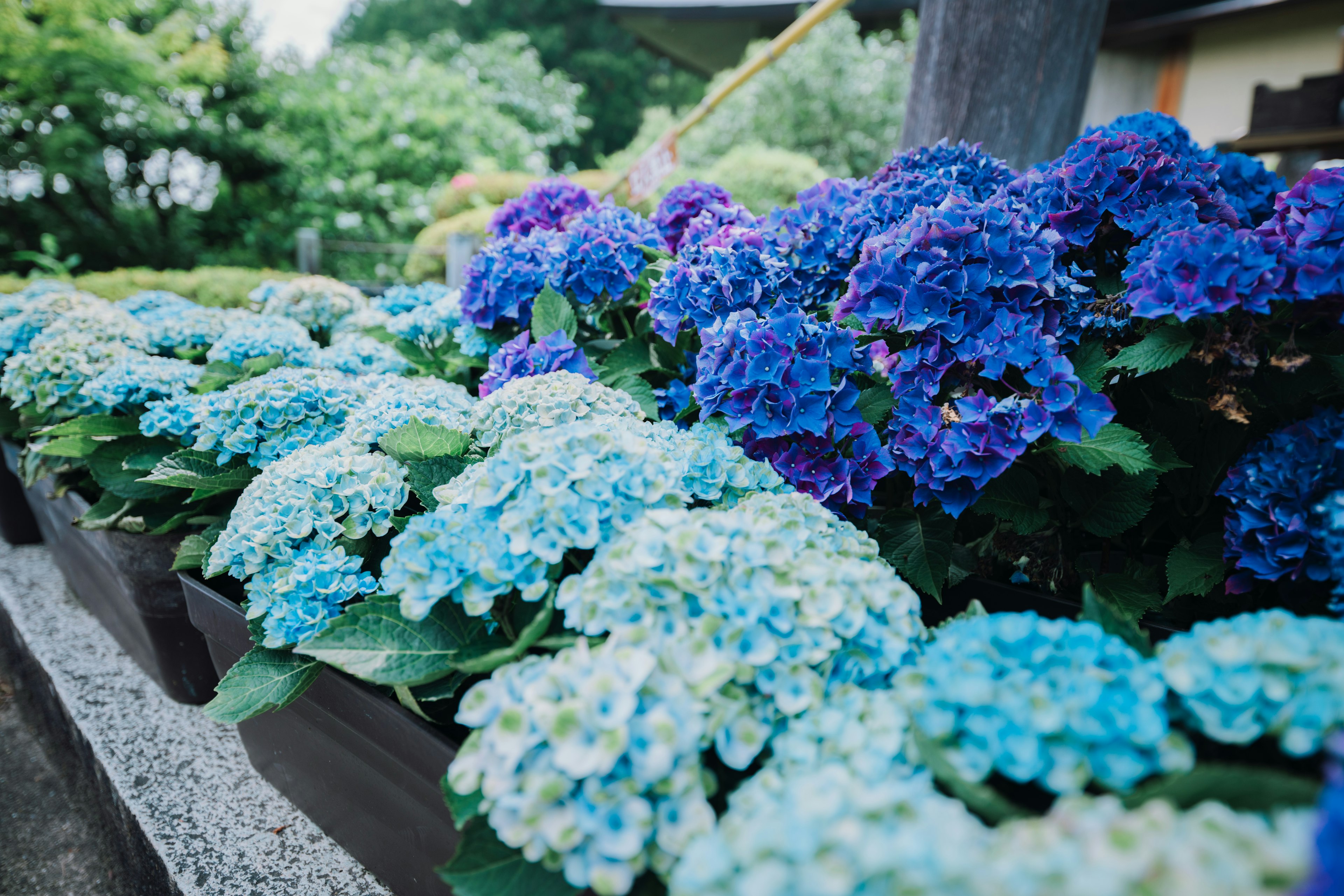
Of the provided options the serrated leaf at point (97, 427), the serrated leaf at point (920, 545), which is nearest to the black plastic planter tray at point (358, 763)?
the serrated leaf at point (97, 427)

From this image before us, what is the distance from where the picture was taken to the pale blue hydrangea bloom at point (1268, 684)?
1.89ft

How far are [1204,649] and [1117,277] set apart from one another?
0.81 meters

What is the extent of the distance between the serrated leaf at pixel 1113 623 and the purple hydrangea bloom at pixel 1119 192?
24.7 inches

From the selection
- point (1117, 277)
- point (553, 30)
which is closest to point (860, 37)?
point (553, 30)

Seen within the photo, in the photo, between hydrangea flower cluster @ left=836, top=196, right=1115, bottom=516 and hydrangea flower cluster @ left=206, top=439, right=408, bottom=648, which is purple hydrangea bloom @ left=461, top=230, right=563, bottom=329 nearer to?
hydrangea flower cluster @ left=206, top=439, right=408, bottom=648

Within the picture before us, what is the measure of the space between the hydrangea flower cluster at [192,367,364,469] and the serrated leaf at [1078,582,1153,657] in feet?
3.99

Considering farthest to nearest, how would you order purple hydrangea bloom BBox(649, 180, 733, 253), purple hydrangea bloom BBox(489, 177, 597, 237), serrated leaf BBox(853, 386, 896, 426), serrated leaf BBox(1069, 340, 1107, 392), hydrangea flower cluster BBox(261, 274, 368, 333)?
hydrangea flower cluster BBox(261, 274, 368, 333) → purple hydrangea bloom BBox(489, 177, 597, 237) → purple hydrangea bloom BBox(649, 180, 733, 253) → serrated leaf BBox(853, 386, 896, 426) → serrated leaf BBox(1069, 340, 1107, 392)

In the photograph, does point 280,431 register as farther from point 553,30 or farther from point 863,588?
point 553,30

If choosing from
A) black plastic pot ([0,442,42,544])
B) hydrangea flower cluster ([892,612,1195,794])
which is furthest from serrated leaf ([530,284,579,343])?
black plastic pot ([0,442,42,544])

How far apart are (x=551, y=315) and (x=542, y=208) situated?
1.78 feet

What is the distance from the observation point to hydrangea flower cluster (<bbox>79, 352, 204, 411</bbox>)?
161cm

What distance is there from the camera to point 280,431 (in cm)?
139

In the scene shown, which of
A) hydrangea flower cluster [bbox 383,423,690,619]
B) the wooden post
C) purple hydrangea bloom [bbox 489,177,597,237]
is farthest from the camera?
the wooden post

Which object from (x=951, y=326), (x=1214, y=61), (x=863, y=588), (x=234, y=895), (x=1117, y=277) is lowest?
(x=234, y=895)
